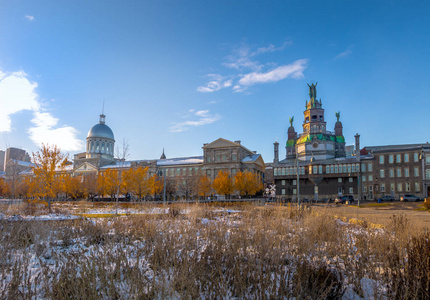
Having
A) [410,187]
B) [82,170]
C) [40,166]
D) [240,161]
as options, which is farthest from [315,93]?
[40,166]

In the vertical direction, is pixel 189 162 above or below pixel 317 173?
above

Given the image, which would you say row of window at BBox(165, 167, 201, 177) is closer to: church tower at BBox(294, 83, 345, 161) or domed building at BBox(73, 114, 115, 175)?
domed building at BBox(73, 114, 115, 175)

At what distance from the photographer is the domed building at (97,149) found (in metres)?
95.2

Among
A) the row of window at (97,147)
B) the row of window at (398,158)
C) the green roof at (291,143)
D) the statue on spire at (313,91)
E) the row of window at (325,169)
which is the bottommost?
the row of window at (325,169)

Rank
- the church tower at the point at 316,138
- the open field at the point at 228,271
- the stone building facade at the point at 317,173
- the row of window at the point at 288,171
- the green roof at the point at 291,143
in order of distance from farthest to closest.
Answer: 1. the green roof at the point at 291,143
2. the church tower at the point at 316,138
3. the row of window at the point at 288,171
4. the stone building facade at the point at 317,173
5. the open field at the point at 228,271

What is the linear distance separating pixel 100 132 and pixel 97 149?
5712 millimetres

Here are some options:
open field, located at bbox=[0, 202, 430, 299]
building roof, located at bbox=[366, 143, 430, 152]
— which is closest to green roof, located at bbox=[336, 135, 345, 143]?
building roof, located at bbox=[366, 143, 430, 152]

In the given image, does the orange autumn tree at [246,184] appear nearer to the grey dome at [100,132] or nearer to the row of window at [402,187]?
the row of window at [402,187]

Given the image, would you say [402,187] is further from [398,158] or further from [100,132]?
[100,132]

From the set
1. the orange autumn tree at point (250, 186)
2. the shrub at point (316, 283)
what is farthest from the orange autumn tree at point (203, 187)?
the shrub at point (316, 283)

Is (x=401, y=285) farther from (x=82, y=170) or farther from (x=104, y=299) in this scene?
(x=82, y=170)

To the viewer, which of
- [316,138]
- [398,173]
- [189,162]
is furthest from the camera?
[189,162]

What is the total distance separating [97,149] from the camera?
9975 cm

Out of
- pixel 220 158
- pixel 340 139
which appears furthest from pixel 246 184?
pixel 340 139
